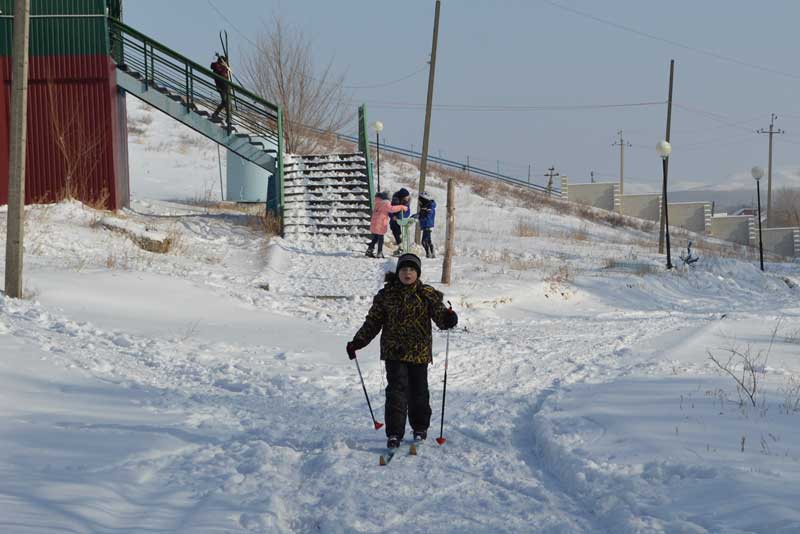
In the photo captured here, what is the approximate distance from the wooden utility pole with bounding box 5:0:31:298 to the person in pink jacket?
31.6 feet

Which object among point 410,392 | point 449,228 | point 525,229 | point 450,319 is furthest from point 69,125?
point 525,229

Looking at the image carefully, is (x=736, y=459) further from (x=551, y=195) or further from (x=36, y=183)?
(x=551, y=195)

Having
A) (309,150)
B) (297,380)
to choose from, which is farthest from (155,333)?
(309,150)

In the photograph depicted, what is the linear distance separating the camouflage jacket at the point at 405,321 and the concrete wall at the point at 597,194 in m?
60.0

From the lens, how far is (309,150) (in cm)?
3130

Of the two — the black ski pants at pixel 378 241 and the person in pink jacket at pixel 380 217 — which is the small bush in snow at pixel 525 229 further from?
the person in pink jacket at pixel 380 217

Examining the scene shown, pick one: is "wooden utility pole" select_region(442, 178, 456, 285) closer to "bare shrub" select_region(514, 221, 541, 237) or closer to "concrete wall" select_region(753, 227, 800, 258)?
"bare shrub" select_region(514, 221, 541, 237)

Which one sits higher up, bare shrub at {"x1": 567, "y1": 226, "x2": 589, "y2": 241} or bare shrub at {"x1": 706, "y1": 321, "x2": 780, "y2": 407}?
bare shrub at {"x1": 567, "y1": 226, "x2": 589, "y2": 241}

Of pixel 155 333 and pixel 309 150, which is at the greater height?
pixel 309 150

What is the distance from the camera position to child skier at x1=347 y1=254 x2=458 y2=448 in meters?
6.52

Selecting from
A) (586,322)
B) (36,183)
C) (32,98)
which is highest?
(32,98)

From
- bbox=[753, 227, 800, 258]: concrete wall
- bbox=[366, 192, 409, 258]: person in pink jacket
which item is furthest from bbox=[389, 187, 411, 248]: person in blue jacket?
bbox=[753, 227, 800, 258]: concrete wall

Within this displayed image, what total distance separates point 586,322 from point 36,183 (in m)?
13.2

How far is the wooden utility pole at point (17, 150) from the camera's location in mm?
10462
